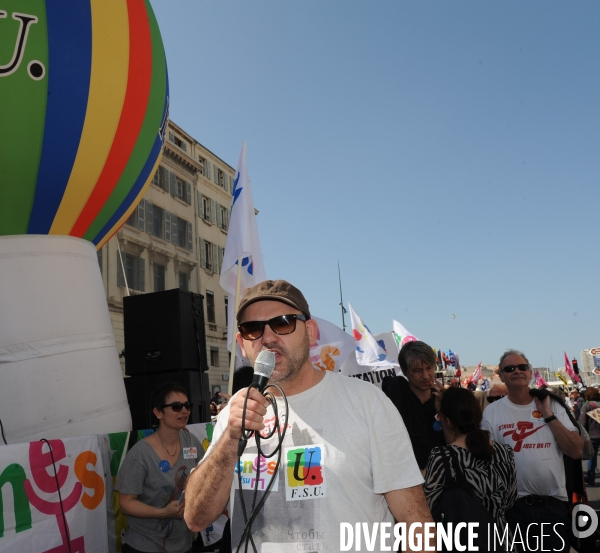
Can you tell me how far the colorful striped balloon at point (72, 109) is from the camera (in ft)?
13.9

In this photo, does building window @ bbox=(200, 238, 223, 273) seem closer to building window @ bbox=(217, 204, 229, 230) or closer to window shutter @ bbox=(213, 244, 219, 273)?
window shutter @ bbox=(213, 244, 219, 273)

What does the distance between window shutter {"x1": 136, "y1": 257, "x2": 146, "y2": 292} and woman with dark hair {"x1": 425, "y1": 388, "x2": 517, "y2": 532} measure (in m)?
25.6

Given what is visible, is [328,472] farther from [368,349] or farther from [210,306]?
[210,306]

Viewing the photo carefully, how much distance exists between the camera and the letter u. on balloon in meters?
4.23

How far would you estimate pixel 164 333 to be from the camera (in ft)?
20.4

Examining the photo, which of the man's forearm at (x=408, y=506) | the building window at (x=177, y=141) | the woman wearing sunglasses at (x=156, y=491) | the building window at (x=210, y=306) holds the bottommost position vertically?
the woman wearing sunglasses at (x=156, y=491)

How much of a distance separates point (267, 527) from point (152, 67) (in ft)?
14.1

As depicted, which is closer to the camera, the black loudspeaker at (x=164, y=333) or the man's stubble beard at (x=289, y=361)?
the man's stubble beard at (x=289, y=361)

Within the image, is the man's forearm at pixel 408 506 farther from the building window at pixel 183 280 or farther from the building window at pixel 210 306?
the building window at pixel 210 306

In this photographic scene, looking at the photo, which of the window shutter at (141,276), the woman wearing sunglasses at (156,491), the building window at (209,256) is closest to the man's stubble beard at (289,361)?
the woman wearing sunglasses at (156,491)

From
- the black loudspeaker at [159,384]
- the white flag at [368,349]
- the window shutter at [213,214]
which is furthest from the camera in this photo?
the window shutter at [213,214]

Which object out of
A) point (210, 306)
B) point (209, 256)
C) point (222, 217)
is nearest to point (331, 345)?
point (210, 306)

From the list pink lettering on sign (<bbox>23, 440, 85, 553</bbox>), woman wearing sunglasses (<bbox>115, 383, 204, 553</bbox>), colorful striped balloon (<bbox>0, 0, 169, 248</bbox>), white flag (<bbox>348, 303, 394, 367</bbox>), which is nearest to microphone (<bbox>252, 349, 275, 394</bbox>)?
woman wearing sunglasses (<bbox>115, 383, 204, 553</bbox>)

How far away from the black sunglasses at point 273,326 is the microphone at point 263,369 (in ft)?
0.61
